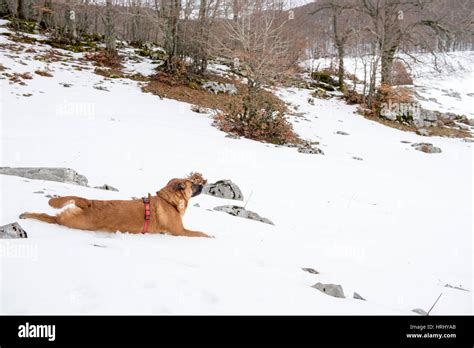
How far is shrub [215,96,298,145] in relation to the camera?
14266 mm

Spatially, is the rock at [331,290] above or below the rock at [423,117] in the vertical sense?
below

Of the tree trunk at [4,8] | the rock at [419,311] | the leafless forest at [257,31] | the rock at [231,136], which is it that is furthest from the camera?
the tree trunk at [4,8]

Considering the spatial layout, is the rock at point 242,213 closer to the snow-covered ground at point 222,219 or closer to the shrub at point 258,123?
the snow-covered ground at point 222,219

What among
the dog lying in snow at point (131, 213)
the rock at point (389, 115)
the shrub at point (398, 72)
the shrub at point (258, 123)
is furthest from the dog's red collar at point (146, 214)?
the shrub at point (398, 72)

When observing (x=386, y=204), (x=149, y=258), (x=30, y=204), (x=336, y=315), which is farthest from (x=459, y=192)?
(x=30, y=204)

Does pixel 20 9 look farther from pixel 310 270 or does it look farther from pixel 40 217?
pixel 310 270

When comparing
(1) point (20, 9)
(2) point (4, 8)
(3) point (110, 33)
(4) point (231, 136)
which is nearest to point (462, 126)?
(4) point (231, 136)

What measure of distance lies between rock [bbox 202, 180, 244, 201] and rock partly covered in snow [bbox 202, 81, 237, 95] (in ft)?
42.1

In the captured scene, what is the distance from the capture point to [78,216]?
3.78m

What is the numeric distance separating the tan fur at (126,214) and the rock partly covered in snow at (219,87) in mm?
15702

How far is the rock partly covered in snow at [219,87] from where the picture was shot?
19656 mm

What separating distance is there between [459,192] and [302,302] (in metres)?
9.97
